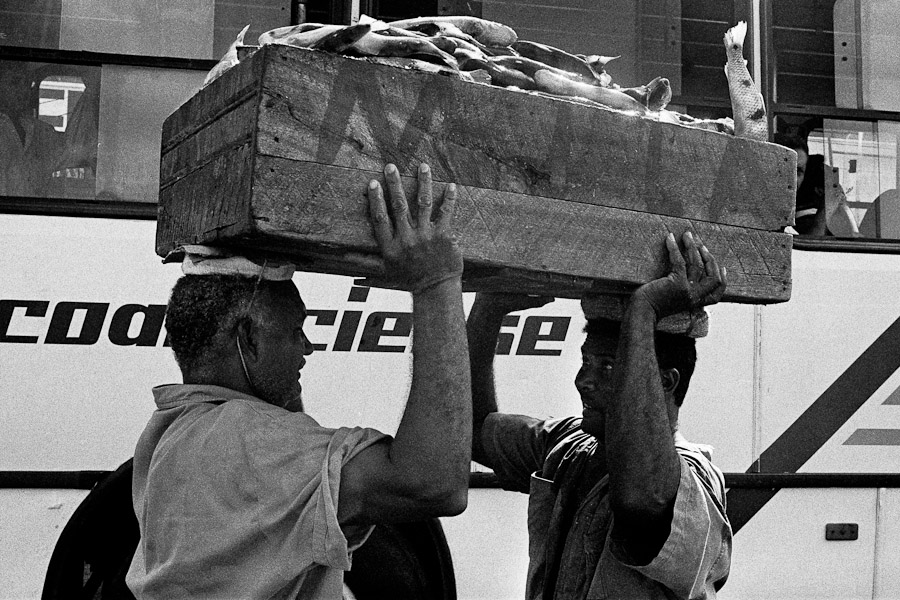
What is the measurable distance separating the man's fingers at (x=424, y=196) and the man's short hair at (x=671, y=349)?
0.69 metres

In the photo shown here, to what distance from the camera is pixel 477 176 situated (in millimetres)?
1862

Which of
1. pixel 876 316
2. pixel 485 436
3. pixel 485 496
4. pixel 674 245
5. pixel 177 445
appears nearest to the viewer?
pixel 177 445

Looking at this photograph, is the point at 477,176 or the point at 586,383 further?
the point at 586,383

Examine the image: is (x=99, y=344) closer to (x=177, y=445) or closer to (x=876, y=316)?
(x=177, y=445)

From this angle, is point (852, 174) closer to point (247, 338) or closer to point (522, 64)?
point (522, 64)

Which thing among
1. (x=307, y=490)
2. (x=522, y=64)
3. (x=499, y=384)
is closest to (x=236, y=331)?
(x=307, y=490)

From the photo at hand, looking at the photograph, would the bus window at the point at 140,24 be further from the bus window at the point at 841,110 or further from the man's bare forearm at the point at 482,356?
the bus window at the point at 841,110

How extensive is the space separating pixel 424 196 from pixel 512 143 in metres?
0.23

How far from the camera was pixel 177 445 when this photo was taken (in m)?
1.86

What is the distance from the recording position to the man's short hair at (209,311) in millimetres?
1938

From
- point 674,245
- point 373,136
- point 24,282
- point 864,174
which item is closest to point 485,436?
point 674,245

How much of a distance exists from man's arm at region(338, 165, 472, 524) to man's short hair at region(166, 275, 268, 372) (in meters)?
0.32

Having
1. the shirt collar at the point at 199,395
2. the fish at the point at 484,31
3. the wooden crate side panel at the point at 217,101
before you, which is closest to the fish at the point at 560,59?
the fish at the point at 484,31

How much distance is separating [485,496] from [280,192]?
88.2 inches
